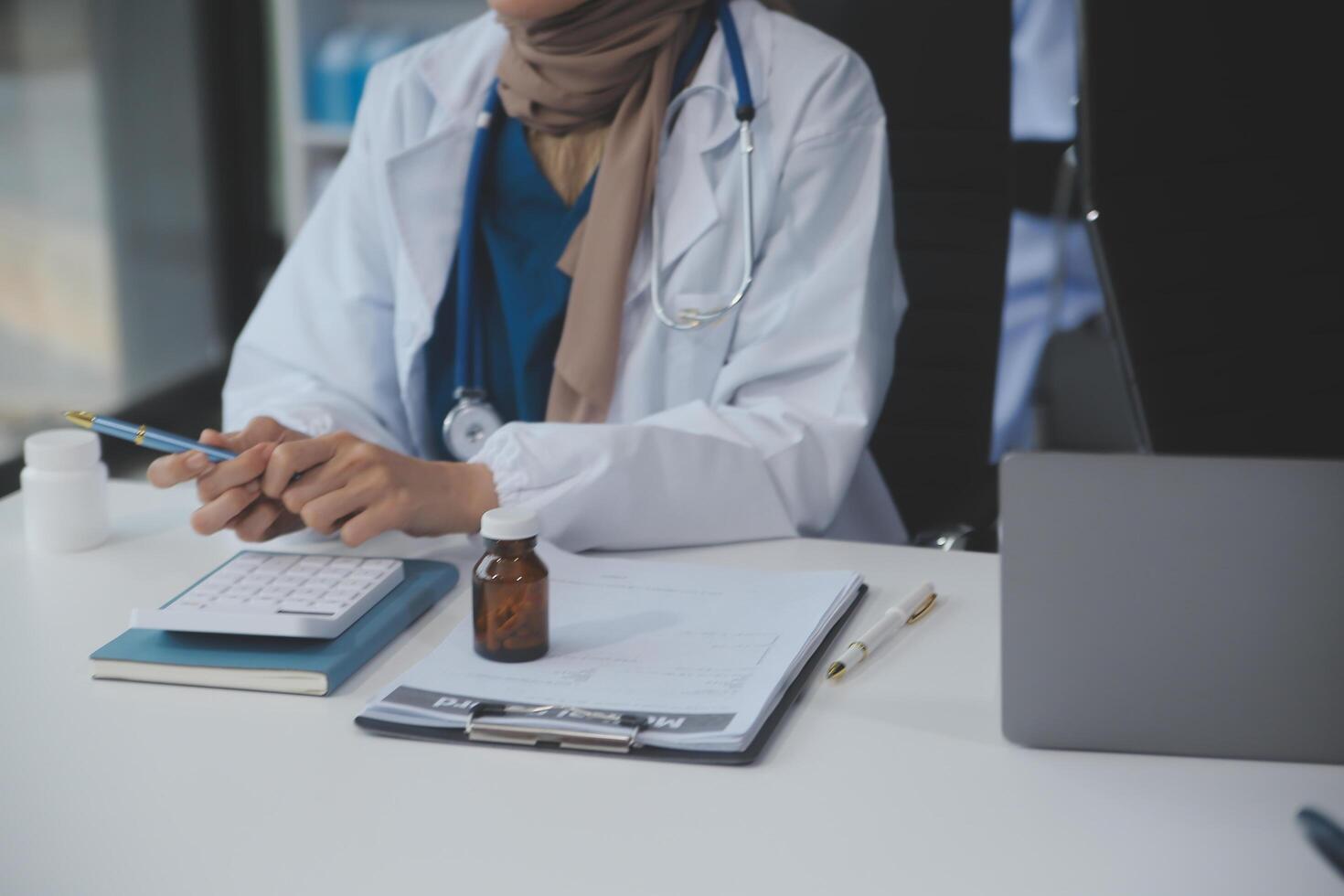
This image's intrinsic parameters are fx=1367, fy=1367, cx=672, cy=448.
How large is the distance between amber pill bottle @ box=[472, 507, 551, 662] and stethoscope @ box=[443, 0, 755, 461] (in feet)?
1.72

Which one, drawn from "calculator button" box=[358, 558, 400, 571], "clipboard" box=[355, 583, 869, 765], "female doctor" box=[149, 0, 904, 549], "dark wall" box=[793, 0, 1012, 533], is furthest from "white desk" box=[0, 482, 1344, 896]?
"dark wall" box=[793, 0, 1012, 533]

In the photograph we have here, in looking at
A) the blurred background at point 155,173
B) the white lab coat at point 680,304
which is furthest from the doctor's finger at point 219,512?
the blurred background at point 155,173

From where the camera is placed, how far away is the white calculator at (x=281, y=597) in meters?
0.89

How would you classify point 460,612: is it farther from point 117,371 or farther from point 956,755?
point 117,371

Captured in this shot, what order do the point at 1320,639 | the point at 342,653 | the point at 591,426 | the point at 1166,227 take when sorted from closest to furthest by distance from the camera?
the point at 1320,639 < the point at 342,653 < the point at 591,426 < the point at 1166,227

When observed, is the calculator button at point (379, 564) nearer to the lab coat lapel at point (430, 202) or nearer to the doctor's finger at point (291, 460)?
the doctor's finger at point (291, 460)

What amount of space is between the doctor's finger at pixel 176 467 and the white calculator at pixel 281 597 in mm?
89

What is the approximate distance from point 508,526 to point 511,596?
49mm

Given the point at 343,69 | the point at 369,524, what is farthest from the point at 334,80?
the point at 369,524

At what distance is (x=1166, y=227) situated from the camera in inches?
59.4

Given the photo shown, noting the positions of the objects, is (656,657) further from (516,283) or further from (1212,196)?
(1212,196)

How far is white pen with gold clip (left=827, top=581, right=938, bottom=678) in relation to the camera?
0.90m

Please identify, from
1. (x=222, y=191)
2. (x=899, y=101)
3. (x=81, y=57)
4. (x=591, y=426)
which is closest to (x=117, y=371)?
(x=222, y=191)

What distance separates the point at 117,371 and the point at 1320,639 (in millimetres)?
3150
